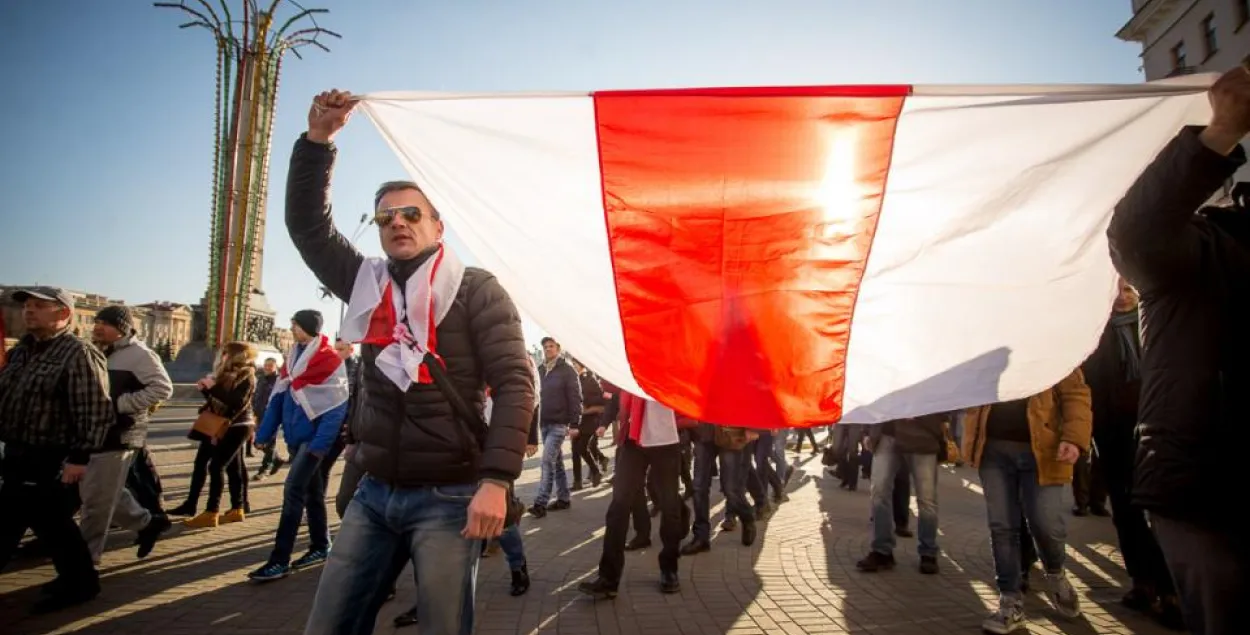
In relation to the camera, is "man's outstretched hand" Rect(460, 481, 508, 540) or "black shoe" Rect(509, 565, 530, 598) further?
"black shoe" Rect(509, 565, 530, 598)

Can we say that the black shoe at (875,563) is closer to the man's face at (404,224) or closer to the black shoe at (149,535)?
the man's face at (404,224)

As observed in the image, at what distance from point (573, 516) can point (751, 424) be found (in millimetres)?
5892

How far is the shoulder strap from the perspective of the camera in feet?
7.66

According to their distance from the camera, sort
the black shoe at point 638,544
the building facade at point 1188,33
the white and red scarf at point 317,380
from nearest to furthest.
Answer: the white and red scarf at point 317,380 < the black shoe at point 638,544 < the building facade at point 1188,33

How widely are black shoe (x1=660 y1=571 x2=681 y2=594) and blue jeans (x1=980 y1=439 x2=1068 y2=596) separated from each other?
2251 millimetres

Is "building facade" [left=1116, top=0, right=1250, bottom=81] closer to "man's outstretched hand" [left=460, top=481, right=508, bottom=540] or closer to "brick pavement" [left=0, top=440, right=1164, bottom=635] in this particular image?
"brick pavement" [left=0, top=440, right=1164, bottom=635]

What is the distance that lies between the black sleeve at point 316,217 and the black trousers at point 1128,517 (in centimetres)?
507

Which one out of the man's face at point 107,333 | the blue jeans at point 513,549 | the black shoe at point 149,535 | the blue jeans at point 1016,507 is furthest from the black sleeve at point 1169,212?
the black shoe at point 149,535

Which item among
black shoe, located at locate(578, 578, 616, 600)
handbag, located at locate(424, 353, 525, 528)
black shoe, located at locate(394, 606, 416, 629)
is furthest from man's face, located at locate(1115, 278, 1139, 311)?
black shoe, located at locate(394, 606, 416, 629)

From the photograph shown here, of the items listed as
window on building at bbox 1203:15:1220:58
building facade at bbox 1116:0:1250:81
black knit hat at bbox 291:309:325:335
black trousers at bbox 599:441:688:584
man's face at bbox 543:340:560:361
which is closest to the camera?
black trousers at bbox 599:441:688:584

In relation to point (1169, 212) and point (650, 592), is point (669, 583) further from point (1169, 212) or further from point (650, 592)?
point (1169, 212)

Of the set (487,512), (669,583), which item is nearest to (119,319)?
(669,583)

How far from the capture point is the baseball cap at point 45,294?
4.55 m

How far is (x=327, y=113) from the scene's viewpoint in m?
2.60
